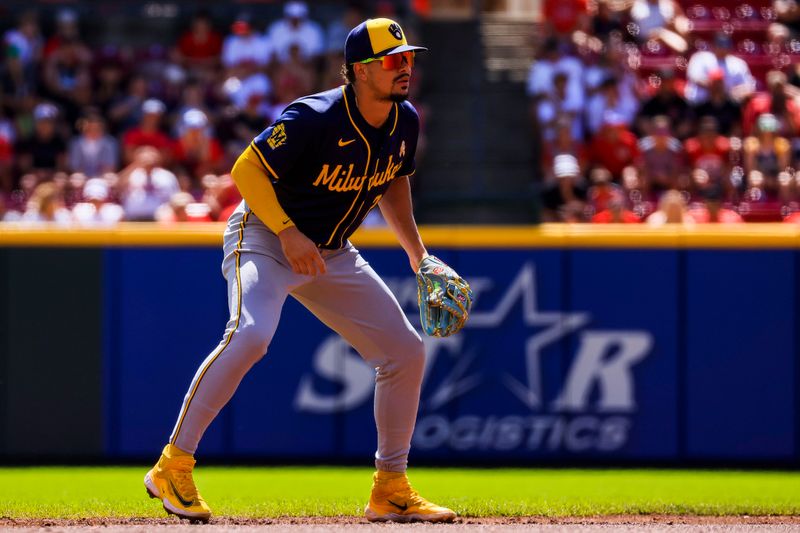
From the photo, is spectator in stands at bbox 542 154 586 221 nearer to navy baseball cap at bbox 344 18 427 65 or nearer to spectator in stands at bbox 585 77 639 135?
spectator in stands at bbox 585 77 639 135

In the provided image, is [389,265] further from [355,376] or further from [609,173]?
[609,173]

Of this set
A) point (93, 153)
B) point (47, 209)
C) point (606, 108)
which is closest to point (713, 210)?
point (606, 108)

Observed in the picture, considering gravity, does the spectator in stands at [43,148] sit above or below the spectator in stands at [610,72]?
below

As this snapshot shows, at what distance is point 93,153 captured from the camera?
37.0ft

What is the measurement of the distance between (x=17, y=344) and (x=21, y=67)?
5093 mm

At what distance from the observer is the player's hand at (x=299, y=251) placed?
484cm

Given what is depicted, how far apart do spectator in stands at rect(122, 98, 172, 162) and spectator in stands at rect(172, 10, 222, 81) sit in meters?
1.50

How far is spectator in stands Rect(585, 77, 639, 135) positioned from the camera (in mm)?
12062

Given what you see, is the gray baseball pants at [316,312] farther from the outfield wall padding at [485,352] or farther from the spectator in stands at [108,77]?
the spectator in stands at [108,77]

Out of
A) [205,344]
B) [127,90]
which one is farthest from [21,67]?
[205,344]

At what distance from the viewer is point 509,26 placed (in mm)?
14586

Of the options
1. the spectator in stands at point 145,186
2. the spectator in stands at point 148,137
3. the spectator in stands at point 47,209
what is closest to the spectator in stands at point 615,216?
the spectator in stands at point 145,186

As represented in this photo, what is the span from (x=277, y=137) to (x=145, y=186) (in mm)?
5696

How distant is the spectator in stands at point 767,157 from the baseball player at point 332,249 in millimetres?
6433
